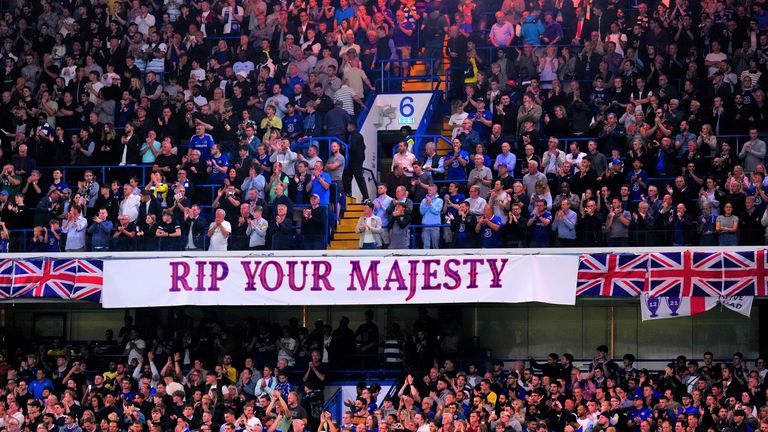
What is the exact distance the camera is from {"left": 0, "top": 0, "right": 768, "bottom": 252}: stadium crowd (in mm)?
24734

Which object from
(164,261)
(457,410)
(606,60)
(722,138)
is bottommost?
(457,410)

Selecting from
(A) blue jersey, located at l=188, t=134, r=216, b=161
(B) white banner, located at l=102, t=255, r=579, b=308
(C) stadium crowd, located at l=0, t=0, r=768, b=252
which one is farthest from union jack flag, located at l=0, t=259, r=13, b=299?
(A) blue jersey, located at l=188, t=134, r=216, b=161

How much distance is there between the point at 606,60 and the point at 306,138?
19.3 ft

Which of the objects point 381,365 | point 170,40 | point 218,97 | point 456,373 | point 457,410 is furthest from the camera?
point 170,40

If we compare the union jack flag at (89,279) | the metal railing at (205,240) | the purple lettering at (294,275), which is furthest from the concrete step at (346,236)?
the union jack flag at (89,279)

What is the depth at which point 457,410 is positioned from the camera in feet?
74.6

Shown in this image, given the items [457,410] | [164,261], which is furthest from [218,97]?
[457,410]

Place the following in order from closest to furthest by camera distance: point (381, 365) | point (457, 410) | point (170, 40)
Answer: point (457, 410) → point (381, 365) → point (170, 40)

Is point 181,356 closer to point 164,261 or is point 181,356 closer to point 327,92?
point 164,261

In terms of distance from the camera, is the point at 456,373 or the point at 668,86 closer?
the point at 456,373

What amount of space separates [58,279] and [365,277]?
539 centimetres

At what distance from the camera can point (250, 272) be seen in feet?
81.6

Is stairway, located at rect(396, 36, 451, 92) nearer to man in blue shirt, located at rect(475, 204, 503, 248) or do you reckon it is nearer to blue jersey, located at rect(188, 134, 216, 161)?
blue jersey, located at rect(188, 134, 216, 161)

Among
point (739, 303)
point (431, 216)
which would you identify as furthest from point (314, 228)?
point (739, 303)
